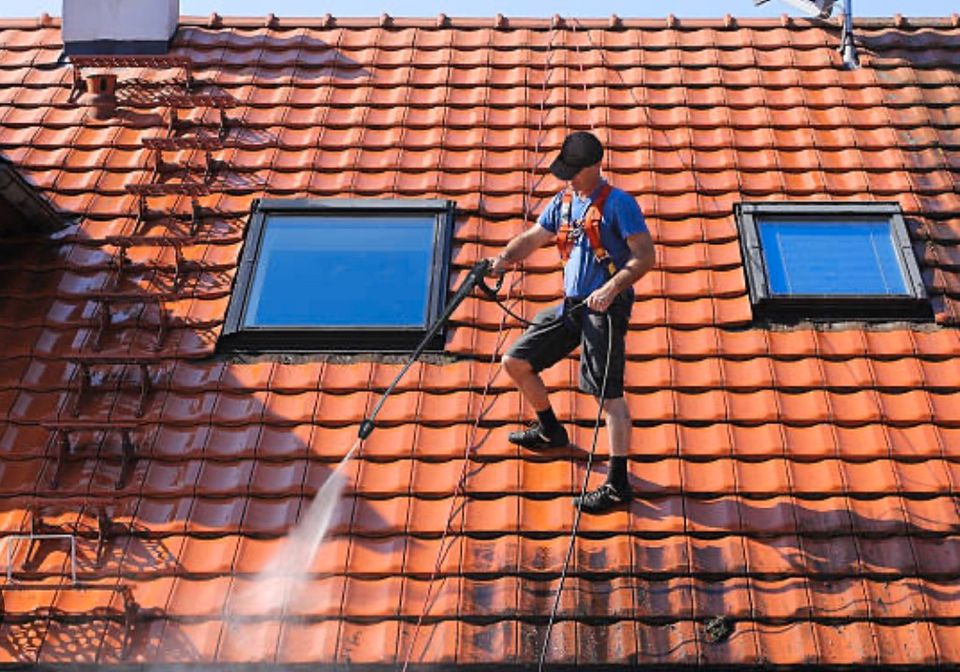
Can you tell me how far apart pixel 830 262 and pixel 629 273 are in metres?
2.00

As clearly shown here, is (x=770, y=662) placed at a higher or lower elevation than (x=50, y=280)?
lower

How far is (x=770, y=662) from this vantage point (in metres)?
4.71

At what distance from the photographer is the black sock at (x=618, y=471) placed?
5.39 meters

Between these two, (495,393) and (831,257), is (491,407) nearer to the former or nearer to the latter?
(495,393)

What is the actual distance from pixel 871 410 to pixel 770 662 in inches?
65.4

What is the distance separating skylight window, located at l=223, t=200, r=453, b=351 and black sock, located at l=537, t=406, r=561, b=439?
977 millimetres

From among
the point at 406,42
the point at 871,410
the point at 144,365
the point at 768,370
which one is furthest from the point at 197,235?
the point at 871,410

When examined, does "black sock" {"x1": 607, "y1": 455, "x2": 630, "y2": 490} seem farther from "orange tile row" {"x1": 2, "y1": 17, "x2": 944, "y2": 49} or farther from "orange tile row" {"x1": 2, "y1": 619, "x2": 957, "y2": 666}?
"orange tile row" {"x1": 2, "y1": 17, "x2": 944, "y2": 49}

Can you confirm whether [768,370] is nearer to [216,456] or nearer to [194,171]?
[216,456]

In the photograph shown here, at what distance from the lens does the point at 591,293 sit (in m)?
5.42

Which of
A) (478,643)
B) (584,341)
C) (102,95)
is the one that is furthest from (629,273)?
(102,95)

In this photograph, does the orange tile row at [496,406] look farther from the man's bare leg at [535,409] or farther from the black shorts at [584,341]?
the black shorts at [584,341]

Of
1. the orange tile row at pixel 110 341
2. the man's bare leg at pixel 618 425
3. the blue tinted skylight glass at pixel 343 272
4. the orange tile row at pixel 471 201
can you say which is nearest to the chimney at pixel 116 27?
the orange tile row at pixel 471 201

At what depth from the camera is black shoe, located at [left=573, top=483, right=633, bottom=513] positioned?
17.6ft
